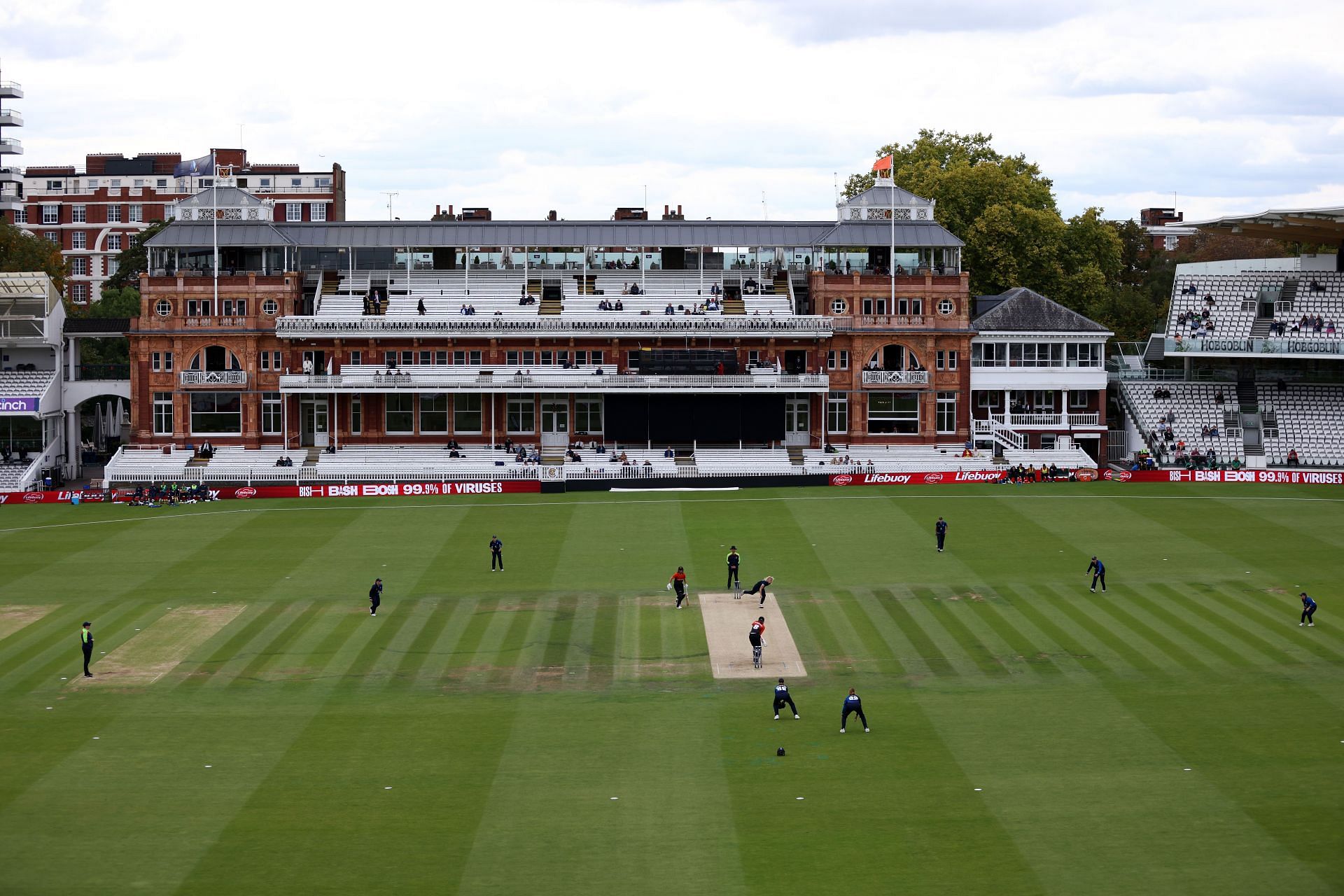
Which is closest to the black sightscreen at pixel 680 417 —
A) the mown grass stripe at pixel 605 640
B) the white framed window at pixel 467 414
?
the white framed window at pixel 467 414

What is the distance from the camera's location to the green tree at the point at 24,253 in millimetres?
106875

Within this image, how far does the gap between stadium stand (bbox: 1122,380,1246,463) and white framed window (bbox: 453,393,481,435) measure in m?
36.6

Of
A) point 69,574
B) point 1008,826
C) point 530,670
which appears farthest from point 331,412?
point 1008,826

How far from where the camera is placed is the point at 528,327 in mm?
85438

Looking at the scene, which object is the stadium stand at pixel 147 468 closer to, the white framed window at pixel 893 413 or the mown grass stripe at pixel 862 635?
the white framed window at pixel 893 413

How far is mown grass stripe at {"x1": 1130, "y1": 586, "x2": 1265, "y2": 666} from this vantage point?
147ft

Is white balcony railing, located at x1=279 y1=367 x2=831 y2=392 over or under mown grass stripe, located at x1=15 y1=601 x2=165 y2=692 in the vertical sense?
over

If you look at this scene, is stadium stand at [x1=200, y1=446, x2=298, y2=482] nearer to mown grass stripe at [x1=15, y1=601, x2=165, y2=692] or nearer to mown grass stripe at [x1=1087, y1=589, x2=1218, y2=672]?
mown grass stripe at [x1=15, y1=601, x2=165, y2=692]

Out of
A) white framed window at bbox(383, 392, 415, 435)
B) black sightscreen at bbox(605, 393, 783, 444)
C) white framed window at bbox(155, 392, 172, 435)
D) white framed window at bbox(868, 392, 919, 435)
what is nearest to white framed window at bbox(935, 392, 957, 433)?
white framed window at bbox(868, 392, 919, 435)

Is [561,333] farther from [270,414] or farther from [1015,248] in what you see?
[1015,248]

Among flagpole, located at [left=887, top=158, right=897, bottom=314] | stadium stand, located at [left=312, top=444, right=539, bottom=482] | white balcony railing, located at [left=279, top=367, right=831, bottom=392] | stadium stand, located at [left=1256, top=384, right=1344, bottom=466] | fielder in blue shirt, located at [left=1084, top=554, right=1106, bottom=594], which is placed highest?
flagpole, located at [left=887, top=158, right=897, bottom=314]

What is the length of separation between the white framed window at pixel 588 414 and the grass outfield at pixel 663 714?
1955 cm

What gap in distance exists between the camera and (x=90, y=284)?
137 metres

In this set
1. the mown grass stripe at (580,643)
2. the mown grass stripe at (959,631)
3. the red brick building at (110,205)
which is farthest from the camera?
the red brick building at (110,205)
